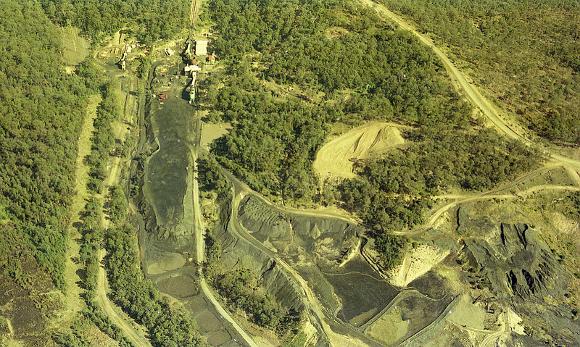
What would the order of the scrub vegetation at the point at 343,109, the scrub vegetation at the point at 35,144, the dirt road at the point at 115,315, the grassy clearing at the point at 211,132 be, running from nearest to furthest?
1. the dirt road at the point at 115,315
2. the scrub vegetation at the point at 35,144
3. the scrub vegetation at the point at 343,109
4. the grassy clearing at the point at 211,132

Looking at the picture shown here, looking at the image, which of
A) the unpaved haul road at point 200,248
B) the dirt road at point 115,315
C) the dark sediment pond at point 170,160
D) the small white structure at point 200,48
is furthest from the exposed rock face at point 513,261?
the small white structure at point 200,48

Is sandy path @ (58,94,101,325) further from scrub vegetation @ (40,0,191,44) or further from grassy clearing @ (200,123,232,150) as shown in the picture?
grassy clearing @ (200,123,232,150)

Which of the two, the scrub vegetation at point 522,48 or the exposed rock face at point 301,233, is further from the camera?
the scrub vegetation at point 522,48

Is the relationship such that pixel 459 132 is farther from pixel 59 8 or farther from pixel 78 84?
pixel 59 8

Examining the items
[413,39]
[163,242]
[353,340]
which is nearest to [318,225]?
[353,340]

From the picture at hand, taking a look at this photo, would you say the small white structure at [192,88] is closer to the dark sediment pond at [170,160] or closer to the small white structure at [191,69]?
the small white structure at [191,69]

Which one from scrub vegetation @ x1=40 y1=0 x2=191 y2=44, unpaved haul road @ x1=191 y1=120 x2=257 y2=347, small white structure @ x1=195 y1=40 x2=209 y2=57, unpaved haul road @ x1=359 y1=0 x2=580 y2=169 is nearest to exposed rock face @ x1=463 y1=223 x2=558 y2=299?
unpaved haul road @ x1=359 y1=0 x2=580 y2=169
